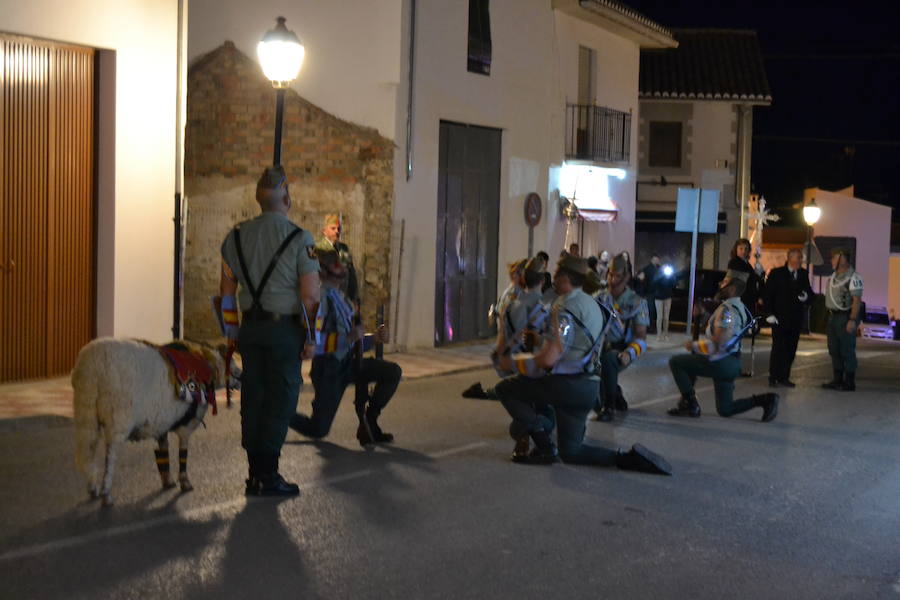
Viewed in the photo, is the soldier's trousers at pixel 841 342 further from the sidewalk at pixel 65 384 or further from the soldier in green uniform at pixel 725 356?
the sidewalk at pixel 65 384

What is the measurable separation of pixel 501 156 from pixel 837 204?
28.2 m

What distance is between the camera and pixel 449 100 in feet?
63.8

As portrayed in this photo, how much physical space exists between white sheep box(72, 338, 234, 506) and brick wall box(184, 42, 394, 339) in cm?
1059

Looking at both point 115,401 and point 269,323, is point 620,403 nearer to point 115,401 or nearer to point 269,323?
point 269,323

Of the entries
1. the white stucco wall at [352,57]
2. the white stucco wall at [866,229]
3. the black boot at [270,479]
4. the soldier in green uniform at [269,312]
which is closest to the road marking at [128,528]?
the black boot at [270,479]

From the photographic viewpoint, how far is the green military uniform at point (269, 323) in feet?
24.8

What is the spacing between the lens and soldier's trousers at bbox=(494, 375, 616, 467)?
8.77 metres

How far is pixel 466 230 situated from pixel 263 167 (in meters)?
3.84

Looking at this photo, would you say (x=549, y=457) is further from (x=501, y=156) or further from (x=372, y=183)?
(x=501, y=156)

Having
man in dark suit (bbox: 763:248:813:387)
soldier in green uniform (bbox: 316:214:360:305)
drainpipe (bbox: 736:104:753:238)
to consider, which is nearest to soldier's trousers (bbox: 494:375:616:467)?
soldier in green uniform (bbox: 316:214:360:305)

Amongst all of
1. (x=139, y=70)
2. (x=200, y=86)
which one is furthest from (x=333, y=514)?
(x=200, y=86)

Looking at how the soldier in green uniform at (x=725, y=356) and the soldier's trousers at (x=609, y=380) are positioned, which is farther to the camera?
the soldier's trousers at (x=609, y=380)

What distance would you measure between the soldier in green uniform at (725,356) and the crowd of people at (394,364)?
13 mm

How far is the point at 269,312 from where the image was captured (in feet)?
25.0
